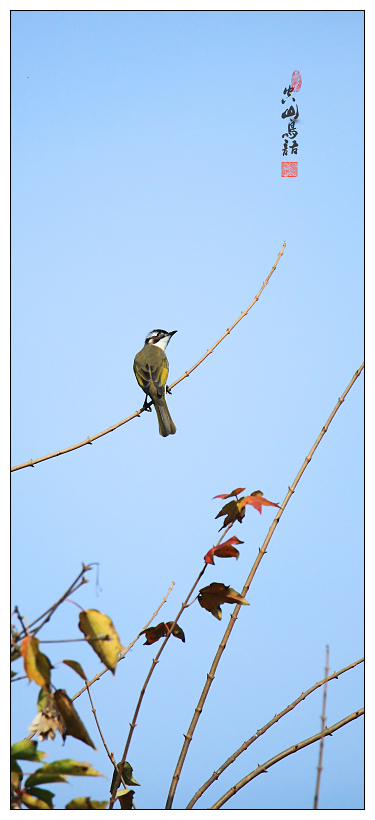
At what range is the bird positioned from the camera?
4.72 metres

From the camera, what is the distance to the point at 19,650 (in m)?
1.10

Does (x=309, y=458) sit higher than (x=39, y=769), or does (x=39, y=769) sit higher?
(x=309, y=458)

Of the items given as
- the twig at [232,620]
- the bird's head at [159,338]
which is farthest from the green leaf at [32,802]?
the bird's head at [159,338]

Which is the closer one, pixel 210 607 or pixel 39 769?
pixel 39 769

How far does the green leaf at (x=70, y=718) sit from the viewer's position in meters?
1.12

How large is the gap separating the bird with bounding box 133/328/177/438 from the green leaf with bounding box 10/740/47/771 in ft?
11.3

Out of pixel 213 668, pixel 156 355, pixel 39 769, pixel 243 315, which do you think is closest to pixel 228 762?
pixel 213 668

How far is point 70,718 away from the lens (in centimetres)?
112

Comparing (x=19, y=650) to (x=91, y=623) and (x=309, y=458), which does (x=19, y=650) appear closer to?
(x=91, y=623)

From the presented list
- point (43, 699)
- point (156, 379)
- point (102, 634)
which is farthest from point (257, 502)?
point (156, 379)

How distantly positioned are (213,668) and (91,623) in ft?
1.62

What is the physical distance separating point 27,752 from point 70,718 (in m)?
0.12
